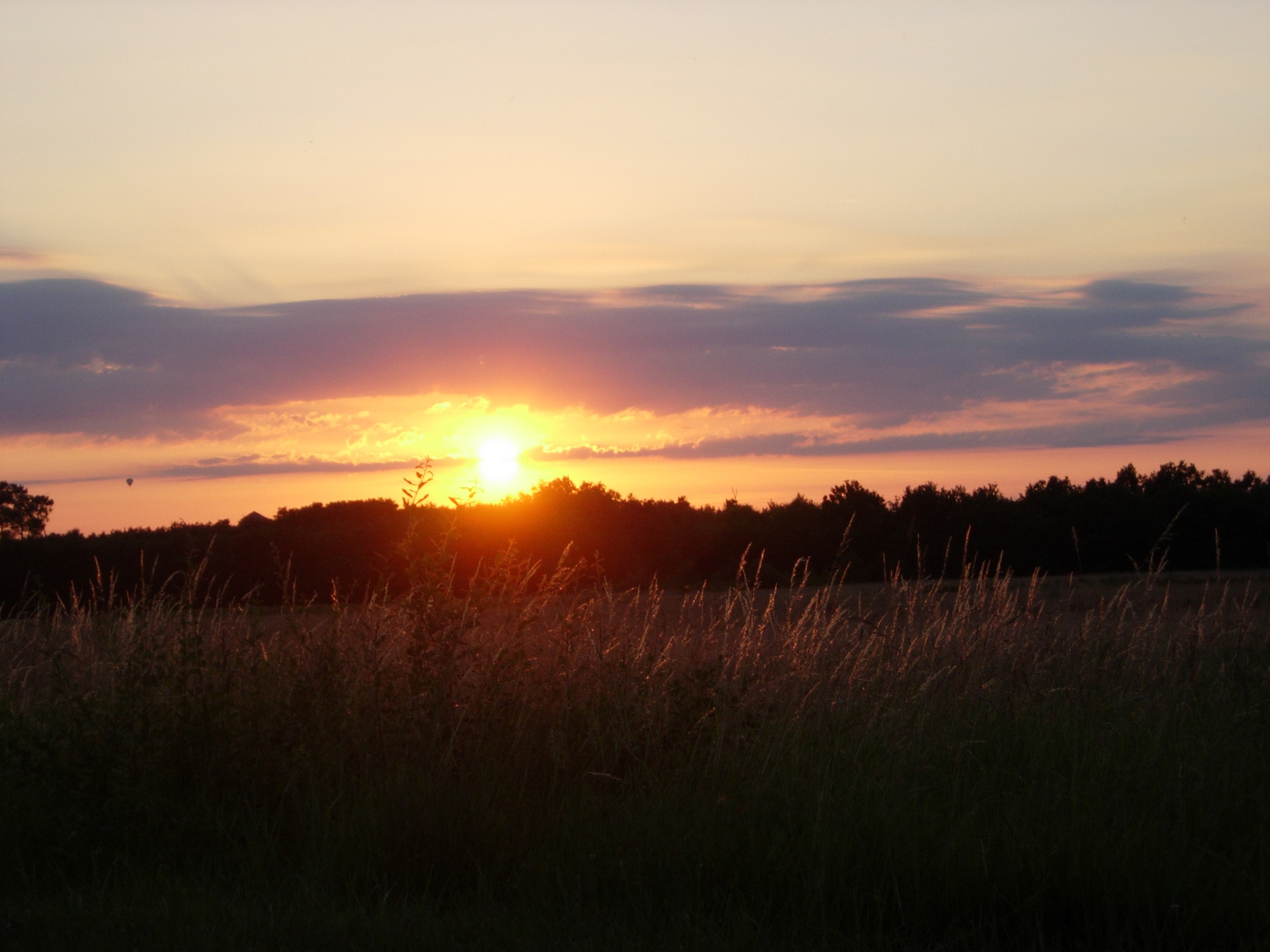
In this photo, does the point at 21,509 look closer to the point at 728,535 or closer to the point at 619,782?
the point at 728,535

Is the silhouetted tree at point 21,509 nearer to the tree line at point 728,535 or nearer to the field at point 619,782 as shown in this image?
the tree line at point 728,535

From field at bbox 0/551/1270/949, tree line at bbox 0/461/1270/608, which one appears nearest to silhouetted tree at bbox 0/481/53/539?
tree line at bbox 0/461/1270/608

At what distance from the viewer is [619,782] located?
19.2 ft

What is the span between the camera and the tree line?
27.1 meters

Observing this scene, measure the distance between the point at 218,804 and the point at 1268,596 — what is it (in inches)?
532

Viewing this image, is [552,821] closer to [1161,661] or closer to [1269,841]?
[1269,841]

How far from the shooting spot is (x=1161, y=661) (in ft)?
25.4

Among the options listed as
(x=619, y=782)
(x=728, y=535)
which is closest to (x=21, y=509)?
(x=728, y=535)

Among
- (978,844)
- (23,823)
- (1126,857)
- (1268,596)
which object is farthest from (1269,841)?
(1268,596)

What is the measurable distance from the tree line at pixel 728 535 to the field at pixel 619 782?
59.8ft

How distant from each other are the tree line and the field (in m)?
18.2

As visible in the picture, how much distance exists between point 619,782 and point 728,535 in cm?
2702

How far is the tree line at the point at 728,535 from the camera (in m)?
27.1

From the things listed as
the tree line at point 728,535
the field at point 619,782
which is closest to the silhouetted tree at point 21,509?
the tree line at point 728,535
